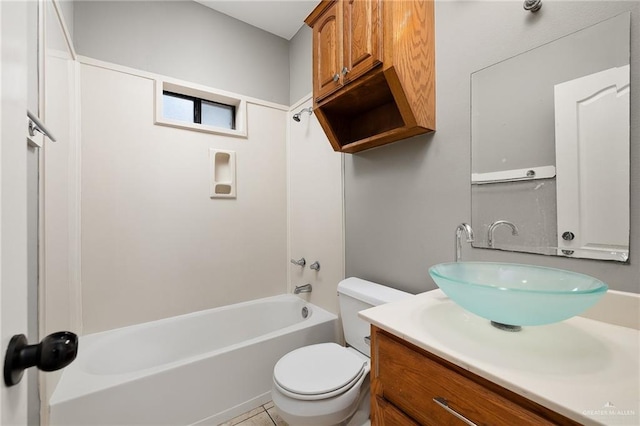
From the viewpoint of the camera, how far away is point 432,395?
688 millimetres

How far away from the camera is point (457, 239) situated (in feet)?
3.88

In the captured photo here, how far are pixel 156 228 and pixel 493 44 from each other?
2.27 m

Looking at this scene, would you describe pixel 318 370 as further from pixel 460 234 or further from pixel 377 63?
pixel 377 63

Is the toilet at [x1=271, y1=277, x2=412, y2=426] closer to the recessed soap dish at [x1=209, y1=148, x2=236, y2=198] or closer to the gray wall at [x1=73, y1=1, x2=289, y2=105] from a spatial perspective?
the recessed soap dish at [x1=209, y1=148, x2=236, y2=198]

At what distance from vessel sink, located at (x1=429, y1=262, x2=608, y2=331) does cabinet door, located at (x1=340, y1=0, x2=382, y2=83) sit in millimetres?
983

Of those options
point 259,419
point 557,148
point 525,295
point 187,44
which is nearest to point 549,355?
point 525,295

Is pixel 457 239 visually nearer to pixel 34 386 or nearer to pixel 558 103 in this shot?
pixel 558 103

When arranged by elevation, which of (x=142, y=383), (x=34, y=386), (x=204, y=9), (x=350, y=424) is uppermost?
(x=204, y=9)

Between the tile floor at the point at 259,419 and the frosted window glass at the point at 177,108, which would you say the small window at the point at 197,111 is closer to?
the frosted window glass at the point at 177,108

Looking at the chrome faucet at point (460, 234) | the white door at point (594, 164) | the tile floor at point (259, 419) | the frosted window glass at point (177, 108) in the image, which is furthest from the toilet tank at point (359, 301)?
the frosted window glass at point (177, 108)

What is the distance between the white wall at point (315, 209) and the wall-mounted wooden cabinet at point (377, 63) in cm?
50

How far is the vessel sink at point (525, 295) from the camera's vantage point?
622mm

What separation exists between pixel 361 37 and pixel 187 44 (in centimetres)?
155

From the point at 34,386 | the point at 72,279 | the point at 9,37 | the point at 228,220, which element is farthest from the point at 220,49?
the point at 34,386
